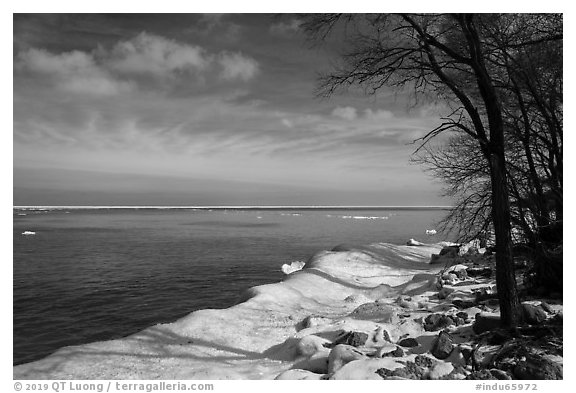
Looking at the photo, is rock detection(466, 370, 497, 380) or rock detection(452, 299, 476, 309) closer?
Result: rock detection(466, 370, 497, 380)

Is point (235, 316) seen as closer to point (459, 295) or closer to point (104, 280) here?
point (459, 295)

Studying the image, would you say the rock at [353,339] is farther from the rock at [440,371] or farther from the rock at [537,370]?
the rock at [537,370]

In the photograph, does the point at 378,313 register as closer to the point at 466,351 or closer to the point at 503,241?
the point at 466,351

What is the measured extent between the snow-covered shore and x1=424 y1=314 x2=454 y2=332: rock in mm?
29

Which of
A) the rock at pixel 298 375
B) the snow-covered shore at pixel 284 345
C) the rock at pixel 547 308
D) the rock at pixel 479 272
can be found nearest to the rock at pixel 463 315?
the snow-covered shore at pixel 284 345

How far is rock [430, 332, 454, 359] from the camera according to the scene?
18.3 ft

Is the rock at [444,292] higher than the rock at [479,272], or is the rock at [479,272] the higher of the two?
the rock at [479,272]

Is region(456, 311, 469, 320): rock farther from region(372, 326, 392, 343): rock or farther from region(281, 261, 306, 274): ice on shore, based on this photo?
region(281, 261, 306, 274): ice on shore

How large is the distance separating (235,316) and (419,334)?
4634mm

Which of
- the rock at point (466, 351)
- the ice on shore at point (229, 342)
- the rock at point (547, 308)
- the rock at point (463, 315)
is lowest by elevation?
the ice on shore at point (229, 342)

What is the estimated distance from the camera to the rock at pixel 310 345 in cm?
634

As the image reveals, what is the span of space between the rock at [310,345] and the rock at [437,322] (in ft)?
7.05

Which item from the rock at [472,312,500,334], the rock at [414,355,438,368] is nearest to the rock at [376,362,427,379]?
the rock at [414,355,438,368]

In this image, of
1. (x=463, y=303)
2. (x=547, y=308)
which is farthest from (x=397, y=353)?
(x=463, y=303)
